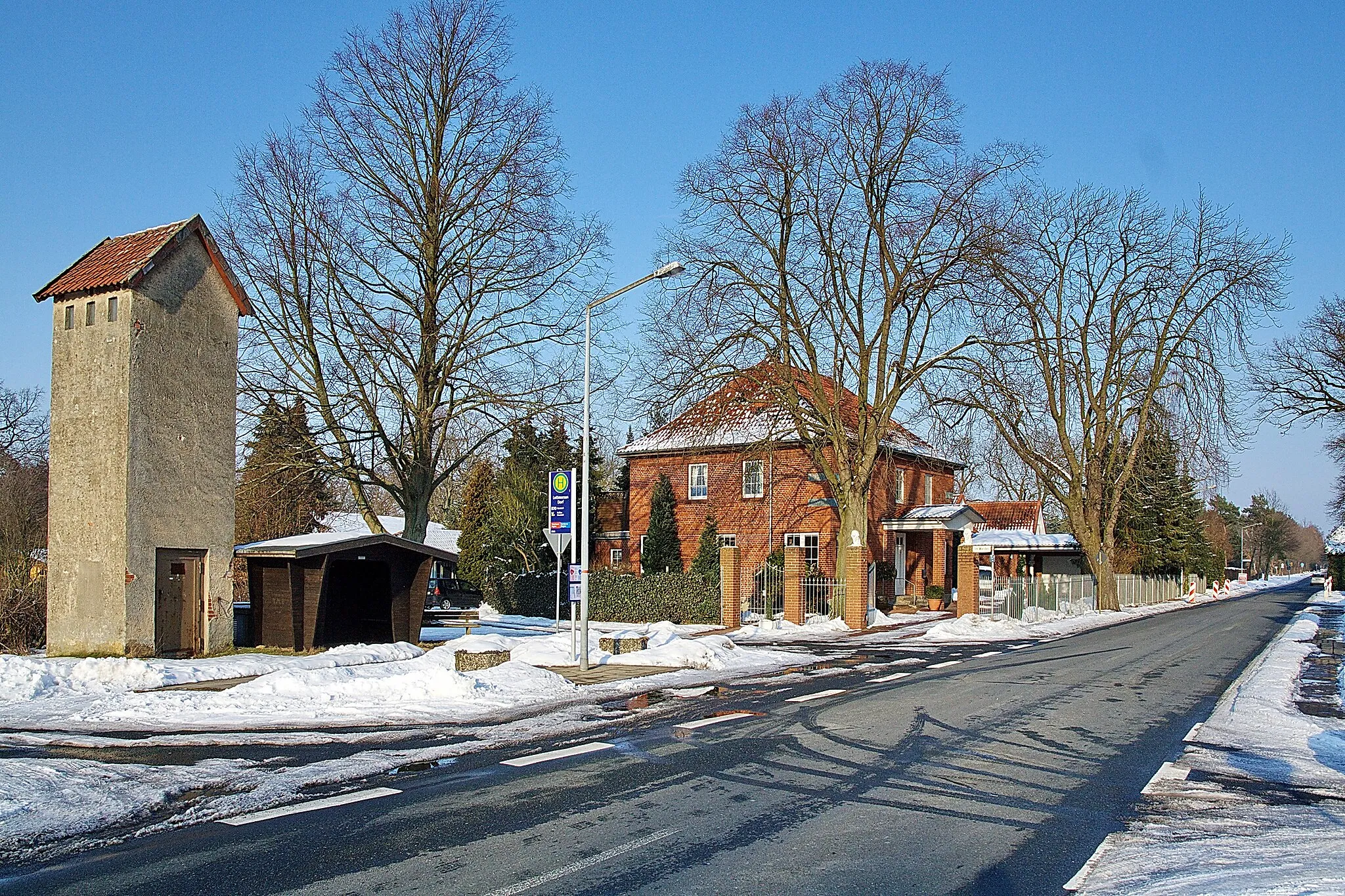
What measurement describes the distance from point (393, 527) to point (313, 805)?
51.9 m

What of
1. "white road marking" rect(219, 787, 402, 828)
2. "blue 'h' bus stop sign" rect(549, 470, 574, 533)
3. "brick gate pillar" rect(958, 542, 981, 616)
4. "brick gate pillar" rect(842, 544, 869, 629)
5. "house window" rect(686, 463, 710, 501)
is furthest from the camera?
"house window" rect(686, 463, 710, 501)

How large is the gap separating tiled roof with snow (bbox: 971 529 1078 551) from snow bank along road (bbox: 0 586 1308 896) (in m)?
40.8

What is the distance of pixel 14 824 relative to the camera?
753cm

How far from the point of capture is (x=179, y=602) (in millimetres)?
19141

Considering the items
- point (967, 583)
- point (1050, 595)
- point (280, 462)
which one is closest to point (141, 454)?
point (280, 462)

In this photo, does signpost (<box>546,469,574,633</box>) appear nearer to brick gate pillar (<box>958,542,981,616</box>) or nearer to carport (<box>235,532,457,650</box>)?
carport (<box>235,532,457,650</box>)

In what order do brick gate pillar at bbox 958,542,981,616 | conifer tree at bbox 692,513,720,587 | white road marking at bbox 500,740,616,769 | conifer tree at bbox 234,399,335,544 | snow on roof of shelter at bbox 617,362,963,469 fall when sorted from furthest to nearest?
conifer tree at bbox 692,513,720,587
brick gate pillar at bbox 958,542,981,616
snow on roof of shelter at bbox 617,362,963,469
conifer tree at bbox 234,399,335,544
white road marking at bbox 500,740,616,769

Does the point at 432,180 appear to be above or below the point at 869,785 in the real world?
above

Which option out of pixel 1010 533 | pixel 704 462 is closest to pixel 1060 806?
pixel 704 462

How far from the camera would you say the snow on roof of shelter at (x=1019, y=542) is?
54219 mm

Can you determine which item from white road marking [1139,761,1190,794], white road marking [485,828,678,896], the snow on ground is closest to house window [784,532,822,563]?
the snow on ground

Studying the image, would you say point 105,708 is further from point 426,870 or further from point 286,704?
point 426,870

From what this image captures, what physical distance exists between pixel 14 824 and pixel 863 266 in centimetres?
3008

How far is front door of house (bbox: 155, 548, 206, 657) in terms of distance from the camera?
731 inches
